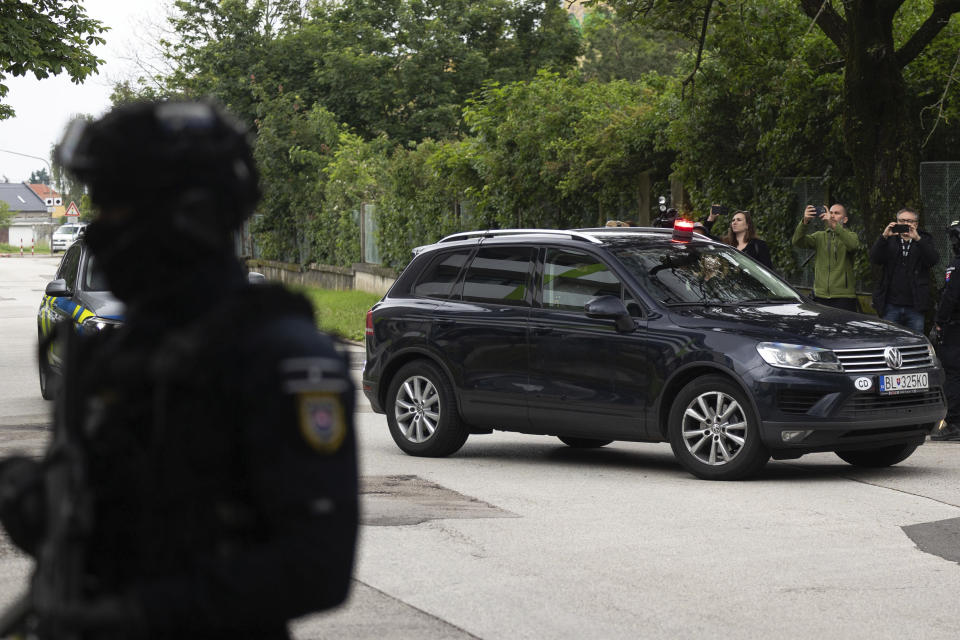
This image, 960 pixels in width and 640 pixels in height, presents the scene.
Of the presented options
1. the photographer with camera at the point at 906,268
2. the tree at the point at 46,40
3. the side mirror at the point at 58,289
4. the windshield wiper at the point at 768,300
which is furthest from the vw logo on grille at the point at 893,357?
the tree at the point at 46,40

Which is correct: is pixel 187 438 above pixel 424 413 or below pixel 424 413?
above

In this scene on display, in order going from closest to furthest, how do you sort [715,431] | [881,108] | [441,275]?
[715,431]
[441,275]
[881,108]

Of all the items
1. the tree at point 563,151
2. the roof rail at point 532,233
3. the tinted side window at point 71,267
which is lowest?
the tinted side window at point 71,267

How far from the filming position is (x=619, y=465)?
10.6 metres

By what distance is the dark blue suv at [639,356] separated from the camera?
9.48 metres

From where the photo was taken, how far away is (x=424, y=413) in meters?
11.0

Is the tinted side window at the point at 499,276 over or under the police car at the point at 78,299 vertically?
over

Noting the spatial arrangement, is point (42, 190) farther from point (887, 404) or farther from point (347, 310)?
point (887, 404)

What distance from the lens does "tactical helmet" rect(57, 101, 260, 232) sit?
7.39ft

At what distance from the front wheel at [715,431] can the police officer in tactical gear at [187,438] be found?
24.5 feet

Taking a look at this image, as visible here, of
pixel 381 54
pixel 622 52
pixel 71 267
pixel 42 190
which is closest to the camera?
pixel 71 267

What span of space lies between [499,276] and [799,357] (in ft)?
8.11

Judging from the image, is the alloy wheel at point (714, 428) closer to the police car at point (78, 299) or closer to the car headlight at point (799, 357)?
the car headlight at point (799, 357)

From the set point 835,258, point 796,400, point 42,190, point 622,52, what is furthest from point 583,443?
point 42,190
